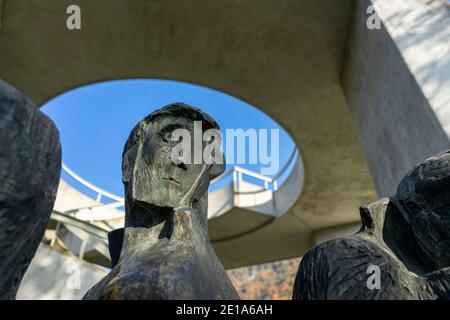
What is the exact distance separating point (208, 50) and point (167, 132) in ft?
16.4

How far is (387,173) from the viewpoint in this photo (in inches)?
201

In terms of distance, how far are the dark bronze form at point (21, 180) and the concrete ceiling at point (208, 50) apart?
17.1ft

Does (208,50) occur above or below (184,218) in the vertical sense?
above

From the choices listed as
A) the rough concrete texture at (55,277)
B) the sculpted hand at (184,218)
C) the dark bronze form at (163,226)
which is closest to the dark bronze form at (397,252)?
the dark bronze form at (163,226)

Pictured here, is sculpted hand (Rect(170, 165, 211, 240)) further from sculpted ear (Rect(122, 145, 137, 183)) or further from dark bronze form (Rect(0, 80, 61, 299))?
dark bronze form (Rect(0, 80, 61, 299))

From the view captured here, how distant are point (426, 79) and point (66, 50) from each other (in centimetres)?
555

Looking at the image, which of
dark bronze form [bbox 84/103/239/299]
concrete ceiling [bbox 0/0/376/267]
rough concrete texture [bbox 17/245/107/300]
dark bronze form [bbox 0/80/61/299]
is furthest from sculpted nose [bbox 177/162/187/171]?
rough concrete texture [bbox 17/245/107/300]

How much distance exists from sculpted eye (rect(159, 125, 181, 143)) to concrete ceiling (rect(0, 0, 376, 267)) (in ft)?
14.9

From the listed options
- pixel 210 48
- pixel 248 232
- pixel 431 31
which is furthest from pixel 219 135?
pixel 248 232

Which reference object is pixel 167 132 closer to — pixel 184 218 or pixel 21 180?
pixel 184 218

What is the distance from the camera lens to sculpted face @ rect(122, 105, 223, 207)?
1530 mm

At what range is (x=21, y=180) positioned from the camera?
95 centimetres

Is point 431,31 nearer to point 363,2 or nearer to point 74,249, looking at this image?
point 363,2

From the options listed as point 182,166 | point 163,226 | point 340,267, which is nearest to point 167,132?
point 182,166
